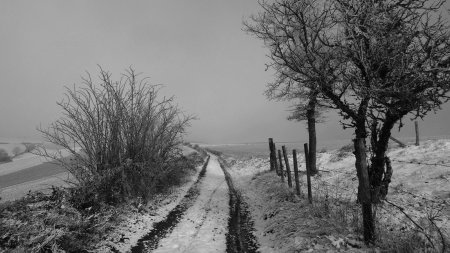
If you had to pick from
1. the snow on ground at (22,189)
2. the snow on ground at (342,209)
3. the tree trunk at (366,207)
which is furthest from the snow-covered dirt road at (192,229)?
the snow on ground at (22,189)

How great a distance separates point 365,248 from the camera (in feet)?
20.7

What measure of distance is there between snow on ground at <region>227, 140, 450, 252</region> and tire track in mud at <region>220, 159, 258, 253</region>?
9.5 inches

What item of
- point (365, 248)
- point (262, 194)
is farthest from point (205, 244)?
point (262, 194)

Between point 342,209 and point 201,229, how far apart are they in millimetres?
3807

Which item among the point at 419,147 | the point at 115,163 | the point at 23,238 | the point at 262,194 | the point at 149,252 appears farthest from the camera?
the point at 419,147

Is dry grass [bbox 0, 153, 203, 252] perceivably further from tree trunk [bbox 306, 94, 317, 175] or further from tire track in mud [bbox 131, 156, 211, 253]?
tree trunk [bbox 306, 94, 317, 175]

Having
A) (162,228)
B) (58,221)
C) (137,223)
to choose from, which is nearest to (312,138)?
(162,228)

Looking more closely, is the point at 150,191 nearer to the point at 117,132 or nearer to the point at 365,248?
the point at 117,132

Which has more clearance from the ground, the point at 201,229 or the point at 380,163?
the point at 380,163

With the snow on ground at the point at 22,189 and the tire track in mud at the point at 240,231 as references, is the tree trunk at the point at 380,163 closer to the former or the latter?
the tire track in mud at the point at 240,231

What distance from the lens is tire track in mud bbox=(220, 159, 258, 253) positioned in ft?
24.8

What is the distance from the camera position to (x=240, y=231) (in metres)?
8.95

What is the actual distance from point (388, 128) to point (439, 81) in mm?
2413

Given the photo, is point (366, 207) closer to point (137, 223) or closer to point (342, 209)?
point (342, 209)
